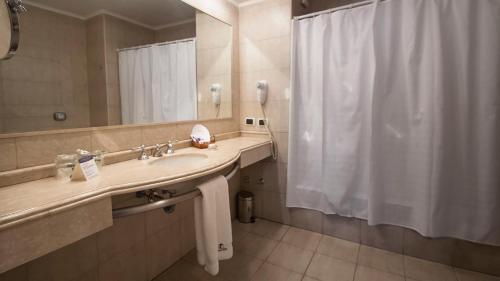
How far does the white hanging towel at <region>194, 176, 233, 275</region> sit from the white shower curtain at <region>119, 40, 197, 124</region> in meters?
0.66

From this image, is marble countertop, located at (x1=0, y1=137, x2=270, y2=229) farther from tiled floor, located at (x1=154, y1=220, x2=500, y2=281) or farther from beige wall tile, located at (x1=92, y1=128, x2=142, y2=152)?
tiled floor, located at (x1=154, y1=220, x2=500, y2=281)

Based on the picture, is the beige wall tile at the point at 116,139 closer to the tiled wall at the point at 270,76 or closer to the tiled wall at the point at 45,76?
the tiled wall at the point at 45,76

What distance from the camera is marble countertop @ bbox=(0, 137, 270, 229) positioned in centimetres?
70

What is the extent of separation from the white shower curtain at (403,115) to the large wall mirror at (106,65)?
0.89 metres

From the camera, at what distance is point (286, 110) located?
225cm

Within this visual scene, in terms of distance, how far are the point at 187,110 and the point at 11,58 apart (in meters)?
1.06

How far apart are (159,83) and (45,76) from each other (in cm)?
70

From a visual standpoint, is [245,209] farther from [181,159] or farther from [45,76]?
[45,76]

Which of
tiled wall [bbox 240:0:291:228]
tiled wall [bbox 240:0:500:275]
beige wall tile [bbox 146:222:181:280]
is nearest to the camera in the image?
beige wall tile [bbox 146:222:181:280]

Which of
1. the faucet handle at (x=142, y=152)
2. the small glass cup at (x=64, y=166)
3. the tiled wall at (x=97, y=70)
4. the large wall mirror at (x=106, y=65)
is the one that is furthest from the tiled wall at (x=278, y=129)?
the small glass cup at (x=64, y=166)

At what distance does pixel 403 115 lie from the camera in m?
1.73

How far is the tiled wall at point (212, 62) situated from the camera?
2062 millimetres

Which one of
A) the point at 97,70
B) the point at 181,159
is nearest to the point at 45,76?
the point at 97,70

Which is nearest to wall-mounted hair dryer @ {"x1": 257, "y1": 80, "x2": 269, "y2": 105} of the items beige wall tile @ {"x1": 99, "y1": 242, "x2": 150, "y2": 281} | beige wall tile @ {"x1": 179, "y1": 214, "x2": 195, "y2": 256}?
beige wall tile @ {"x1": 179, "y1": 214, "x2": 195, "y2": 256}
